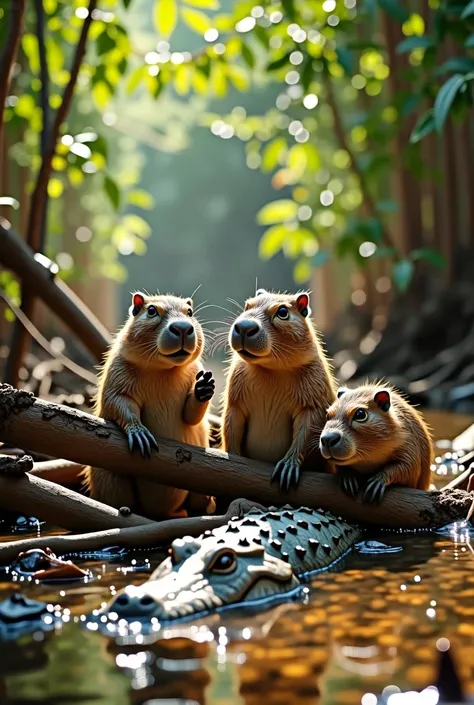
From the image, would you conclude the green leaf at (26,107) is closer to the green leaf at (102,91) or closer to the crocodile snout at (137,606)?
Answer: the green leaf at (102,91)

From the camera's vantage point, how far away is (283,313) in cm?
342

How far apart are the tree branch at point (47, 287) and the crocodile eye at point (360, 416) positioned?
207 centimetres

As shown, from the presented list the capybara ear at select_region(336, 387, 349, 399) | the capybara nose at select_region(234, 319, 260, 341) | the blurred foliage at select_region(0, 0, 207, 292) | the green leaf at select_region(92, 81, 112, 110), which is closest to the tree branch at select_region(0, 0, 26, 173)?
the blurred foliage at select_region(0, 0, 207, 292)

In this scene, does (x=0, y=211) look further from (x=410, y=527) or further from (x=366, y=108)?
(x=410, y=527)

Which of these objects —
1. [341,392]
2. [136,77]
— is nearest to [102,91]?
[136,77]

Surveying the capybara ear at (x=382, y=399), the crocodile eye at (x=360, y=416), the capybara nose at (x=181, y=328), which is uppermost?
the capybara nose at (x=181, y=328)

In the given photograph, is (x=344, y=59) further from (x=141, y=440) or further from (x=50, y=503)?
(x=50, y=503)

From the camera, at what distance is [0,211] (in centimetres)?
970

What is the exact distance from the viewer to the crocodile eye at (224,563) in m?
2.50

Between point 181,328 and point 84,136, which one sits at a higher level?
point 84,136

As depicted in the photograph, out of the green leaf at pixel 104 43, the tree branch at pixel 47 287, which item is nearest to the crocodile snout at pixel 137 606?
the tree branch at pixel 47 287

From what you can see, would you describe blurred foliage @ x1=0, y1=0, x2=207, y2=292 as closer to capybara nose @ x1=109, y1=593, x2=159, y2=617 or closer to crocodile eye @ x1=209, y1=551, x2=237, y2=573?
crocodile eye @ x1=209, y1=551, x2=237, y2=573

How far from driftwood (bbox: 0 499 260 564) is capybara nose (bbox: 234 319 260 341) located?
1.76 feet

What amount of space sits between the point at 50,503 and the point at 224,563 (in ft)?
2.91
